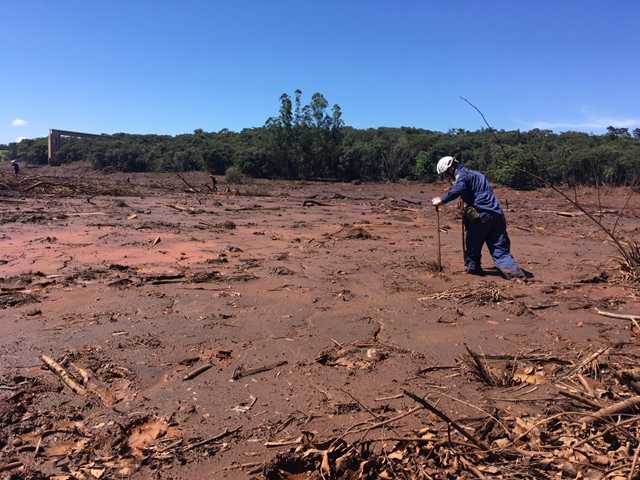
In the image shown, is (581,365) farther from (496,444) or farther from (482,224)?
(482,224)

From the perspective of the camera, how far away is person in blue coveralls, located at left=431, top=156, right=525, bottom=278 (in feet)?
24.8

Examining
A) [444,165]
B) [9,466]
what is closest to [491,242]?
[444,165]

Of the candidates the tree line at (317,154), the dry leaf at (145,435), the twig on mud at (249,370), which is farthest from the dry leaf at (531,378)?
the tree line at (317,154)

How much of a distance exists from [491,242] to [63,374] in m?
6.19

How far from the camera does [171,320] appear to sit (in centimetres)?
543

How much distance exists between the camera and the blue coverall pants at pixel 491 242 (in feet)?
24.8

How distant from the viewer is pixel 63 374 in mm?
3992

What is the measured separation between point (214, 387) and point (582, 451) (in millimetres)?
2572

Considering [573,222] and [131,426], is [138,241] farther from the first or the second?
[573,222]

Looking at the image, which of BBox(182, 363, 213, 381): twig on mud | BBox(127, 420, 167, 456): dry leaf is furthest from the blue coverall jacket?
BBox(127, 420, 167, 456): dry leaf

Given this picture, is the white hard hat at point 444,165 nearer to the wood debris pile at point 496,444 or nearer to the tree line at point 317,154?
the wood debris pile at point 496,444

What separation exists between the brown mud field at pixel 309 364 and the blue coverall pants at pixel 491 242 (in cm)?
36

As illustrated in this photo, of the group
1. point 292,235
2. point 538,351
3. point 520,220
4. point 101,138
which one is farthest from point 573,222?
point 101,138

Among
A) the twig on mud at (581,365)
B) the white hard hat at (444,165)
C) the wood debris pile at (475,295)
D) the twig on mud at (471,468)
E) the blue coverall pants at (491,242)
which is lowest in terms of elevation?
the twig on mud at (471,468)
